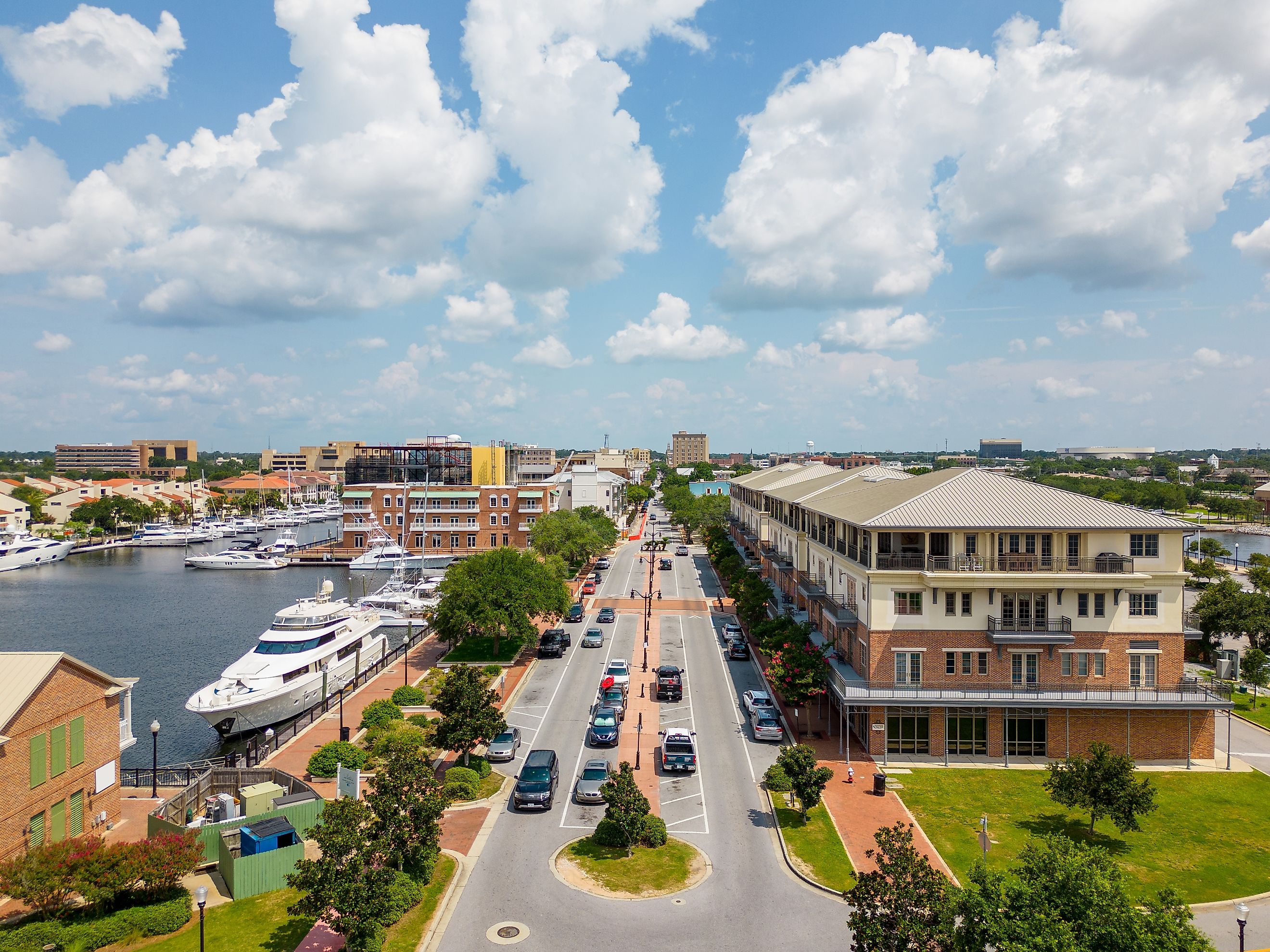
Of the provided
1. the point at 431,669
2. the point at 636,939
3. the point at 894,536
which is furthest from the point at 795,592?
the point at 636,939

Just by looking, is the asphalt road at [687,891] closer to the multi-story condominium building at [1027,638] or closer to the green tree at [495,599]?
the green tree at [495,599]

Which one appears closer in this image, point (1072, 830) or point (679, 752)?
point (1072, 830)

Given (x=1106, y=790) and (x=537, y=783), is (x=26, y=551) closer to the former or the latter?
(x=537, y=783)

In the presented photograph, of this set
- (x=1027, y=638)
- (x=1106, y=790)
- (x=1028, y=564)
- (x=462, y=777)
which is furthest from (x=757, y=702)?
(x=1106, y=790)

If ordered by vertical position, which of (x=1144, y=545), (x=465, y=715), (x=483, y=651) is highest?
(x=1144, y=545)

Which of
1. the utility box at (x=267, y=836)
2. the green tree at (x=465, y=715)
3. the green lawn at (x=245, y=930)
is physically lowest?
the green lawn at (x=245, y=930)

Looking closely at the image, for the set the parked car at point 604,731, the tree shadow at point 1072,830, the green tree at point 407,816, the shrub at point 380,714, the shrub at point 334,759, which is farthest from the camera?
the shrub at point 380,714

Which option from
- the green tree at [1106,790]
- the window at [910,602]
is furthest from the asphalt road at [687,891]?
the green tree at [1106,790]
